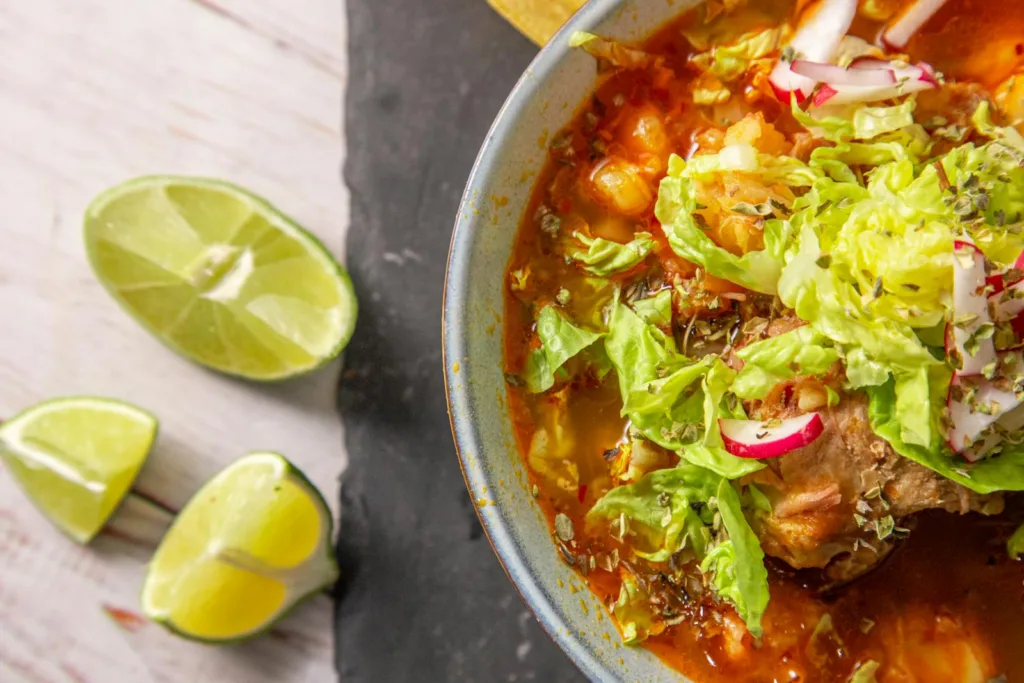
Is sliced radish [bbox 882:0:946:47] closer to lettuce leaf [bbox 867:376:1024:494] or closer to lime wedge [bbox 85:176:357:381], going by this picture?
lettuce leaf [bbox 867:376:1024:494]

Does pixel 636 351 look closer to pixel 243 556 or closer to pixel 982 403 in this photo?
pixel 982 403

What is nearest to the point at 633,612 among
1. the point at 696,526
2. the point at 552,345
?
the point at 696,526

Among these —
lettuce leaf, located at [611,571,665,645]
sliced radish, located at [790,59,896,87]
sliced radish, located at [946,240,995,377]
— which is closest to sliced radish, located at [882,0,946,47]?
sliced radish, located at [790,59,896,87]

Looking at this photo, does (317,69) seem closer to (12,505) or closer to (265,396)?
(265,396)

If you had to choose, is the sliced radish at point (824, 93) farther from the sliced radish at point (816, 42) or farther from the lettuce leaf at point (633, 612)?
the lettuce leaf at point (633, 612)

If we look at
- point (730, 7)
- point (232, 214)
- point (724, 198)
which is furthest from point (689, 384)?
point (232, 214)

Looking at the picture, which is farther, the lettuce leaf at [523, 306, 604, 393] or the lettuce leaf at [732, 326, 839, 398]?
the lettuce leaf at [523, 306, 604, 393]
